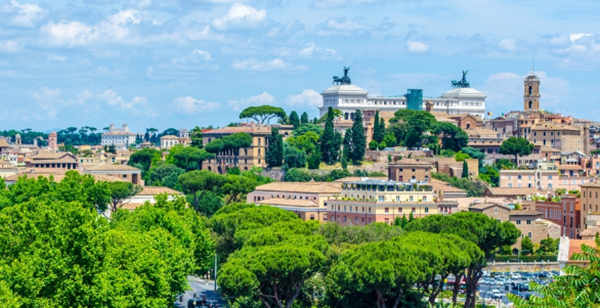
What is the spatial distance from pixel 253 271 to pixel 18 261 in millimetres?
14199

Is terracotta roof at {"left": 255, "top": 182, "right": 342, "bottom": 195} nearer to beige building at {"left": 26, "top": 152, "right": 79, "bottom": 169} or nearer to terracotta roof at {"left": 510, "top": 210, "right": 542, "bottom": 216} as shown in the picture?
terracotta roof at {"left": 510, "top": 210, "right": 542, "bottom": 216}

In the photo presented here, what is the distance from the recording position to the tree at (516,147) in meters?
121

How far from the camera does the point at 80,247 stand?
3969 cm

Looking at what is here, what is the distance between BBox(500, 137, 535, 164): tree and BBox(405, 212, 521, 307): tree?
58.8 m

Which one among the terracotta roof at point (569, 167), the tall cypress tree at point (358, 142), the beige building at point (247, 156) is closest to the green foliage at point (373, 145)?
the tall cypress tree at point (358, 142)

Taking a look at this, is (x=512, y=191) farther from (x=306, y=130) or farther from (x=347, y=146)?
(x=306, y=130)

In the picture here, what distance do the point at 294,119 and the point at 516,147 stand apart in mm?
24855

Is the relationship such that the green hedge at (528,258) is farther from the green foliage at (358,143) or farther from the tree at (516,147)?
the tree at (516,147)

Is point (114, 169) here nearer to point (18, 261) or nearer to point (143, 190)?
point (143, 190)

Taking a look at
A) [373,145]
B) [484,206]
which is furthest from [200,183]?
[373,145]

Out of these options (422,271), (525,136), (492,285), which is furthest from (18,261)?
(525,136)

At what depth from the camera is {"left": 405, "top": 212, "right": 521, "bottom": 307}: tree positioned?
191 ft

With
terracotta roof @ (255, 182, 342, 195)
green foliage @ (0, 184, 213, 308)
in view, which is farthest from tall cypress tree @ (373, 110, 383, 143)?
green foliage @ (0, 184, 213, 308)

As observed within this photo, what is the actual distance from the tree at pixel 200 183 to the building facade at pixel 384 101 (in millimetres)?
51410
